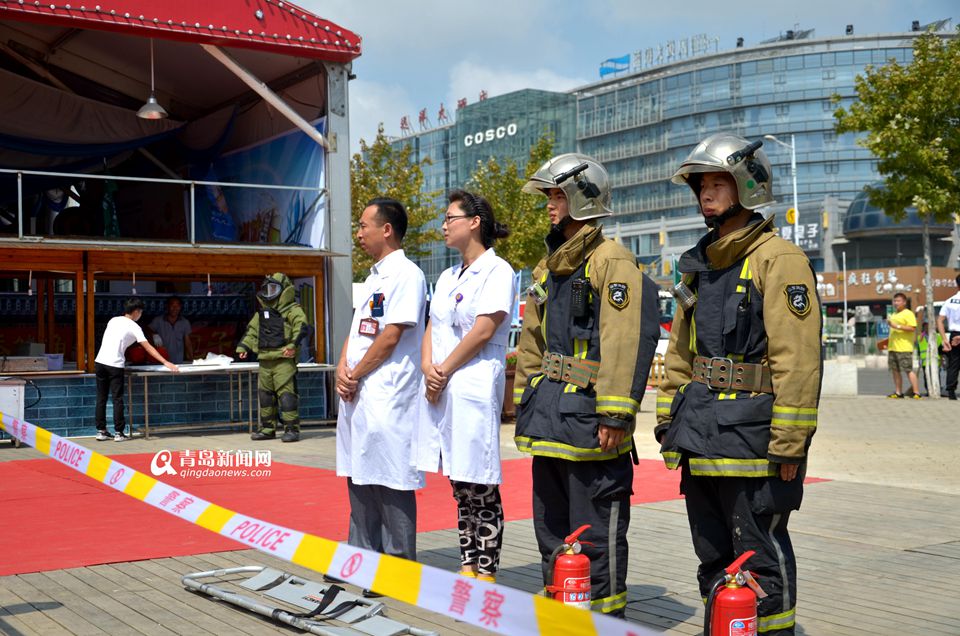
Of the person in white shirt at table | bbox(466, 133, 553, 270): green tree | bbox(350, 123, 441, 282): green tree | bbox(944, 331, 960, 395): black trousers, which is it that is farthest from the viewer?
bbox(466, 133, 553, 270): green tree

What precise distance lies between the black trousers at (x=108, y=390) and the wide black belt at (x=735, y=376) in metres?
11.6

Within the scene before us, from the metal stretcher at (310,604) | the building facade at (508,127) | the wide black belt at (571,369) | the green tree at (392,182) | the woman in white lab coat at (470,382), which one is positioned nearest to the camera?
the wide black belt at (571,369)

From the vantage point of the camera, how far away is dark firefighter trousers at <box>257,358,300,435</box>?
13852mm

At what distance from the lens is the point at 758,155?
13.5 ft

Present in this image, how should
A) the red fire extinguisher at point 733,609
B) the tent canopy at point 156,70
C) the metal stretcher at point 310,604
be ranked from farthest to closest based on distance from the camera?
the tent canopy at point 156,70, the metal stretcher at point 310,604, the red fire extinguisher at point 733,609

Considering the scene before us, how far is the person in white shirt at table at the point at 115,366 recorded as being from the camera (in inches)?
552

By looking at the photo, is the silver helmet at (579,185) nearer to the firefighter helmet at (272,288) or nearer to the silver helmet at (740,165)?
the silver helmet at (740,165)

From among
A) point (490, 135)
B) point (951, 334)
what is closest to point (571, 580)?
point (951, 334)

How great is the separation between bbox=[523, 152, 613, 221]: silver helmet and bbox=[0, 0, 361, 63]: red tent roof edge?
11.0 m

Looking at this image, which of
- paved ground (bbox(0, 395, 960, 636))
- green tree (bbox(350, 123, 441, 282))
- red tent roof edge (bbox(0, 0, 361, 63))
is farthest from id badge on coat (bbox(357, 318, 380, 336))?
green tree (bbox(350, 123, 441, 282))

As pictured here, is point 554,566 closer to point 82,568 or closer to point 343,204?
point 82,568

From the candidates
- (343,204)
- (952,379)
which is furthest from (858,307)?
(343,204)

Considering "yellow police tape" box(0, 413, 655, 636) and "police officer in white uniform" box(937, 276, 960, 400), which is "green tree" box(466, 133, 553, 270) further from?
"yellow police tape" box(0, 413, 655, 636)

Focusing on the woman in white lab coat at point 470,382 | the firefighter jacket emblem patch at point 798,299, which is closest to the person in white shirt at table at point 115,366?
the woman in white lab coat at point 470,382
